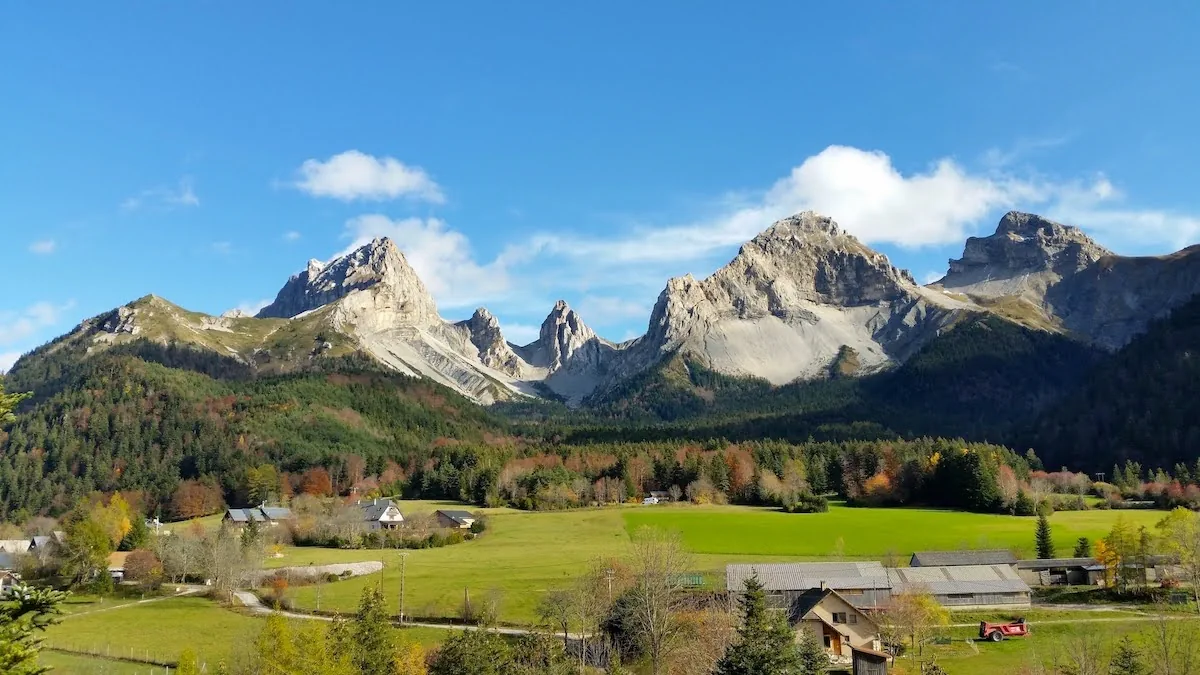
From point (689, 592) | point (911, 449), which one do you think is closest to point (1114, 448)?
point (911, 449)

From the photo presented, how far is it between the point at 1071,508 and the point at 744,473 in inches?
2064

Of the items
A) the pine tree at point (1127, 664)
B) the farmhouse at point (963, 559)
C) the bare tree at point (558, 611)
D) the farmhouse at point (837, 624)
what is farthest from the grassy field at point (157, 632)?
the farmhouse at point (963, 559)

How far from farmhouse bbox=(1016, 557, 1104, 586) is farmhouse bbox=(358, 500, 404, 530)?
83237 millimetres

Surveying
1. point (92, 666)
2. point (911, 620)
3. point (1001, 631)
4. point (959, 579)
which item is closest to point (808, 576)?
point (911, 620)

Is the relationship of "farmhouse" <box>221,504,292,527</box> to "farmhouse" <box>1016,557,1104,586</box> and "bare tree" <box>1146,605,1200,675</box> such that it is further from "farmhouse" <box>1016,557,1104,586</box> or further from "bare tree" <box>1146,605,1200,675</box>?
"bare tree" <box>1146,605,1200,675</box>

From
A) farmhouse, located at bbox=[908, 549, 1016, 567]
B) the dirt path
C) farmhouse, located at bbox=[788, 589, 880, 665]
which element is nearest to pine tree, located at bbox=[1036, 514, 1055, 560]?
farmhouse, located at bbox=[908, 549, 1016, 567]

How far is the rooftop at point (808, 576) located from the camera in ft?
213

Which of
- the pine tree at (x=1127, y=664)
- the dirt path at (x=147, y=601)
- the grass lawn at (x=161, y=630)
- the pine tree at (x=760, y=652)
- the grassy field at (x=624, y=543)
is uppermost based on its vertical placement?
the pine tree at (x=760, y=652)

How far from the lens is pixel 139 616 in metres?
76.3

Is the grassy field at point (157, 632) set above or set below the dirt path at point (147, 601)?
above

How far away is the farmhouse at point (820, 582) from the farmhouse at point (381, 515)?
69633mm

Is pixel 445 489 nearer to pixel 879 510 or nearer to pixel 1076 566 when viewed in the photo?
pixel 879 510

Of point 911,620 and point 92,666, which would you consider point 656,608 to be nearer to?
point 911,620

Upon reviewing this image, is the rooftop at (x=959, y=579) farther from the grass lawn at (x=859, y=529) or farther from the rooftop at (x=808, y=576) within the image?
the grass lawn at (x=859, y=529)
